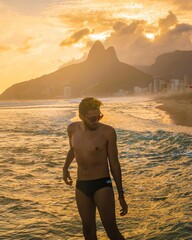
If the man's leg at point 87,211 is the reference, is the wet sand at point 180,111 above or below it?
below

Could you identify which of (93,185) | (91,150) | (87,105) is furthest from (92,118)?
(93,185)

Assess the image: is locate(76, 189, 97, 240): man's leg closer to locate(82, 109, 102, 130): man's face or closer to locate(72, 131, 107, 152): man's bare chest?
locate(72, 131, 107, 152): man's bare chest

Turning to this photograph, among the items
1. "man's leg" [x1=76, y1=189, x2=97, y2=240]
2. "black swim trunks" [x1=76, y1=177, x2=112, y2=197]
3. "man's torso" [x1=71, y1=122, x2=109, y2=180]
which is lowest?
"man's leg" [x1=76, y1=189, x2=97, y2=240]

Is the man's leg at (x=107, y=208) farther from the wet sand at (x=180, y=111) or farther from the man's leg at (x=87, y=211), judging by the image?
the wet sand at (x=180, y=111)

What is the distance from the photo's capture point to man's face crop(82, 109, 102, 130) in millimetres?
4805

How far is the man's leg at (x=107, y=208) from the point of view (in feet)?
15.8

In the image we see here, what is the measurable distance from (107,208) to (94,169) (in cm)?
56

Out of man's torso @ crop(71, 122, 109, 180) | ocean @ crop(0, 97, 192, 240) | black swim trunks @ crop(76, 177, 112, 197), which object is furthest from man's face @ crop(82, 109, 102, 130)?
ocean @ crop(0, 97, 192, 240)

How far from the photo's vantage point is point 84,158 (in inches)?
200

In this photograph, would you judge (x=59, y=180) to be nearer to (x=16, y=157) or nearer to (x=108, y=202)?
(x=16, y=157)

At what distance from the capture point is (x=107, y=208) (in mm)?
4820

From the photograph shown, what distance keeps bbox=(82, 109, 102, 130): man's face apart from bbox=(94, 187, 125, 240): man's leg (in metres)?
0.86

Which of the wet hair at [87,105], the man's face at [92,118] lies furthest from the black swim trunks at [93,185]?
the wet hair at [87,105]

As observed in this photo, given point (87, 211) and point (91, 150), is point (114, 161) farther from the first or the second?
point (87, 211)
